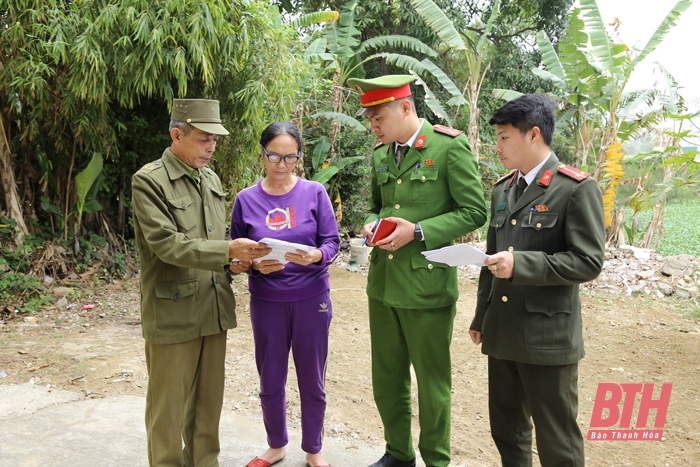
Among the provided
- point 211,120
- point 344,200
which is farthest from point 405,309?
point 344,200

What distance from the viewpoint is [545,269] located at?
193cm

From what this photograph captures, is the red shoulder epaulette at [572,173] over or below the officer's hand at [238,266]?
over

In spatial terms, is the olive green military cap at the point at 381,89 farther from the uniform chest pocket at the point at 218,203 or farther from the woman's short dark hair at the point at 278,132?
the uniform chest pocket at the point at 218,203

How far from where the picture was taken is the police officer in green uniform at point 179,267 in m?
2.23

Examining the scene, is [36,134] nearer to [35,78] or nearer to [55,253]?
[35,78]

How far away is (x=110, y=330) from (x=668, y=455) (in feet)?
15.1

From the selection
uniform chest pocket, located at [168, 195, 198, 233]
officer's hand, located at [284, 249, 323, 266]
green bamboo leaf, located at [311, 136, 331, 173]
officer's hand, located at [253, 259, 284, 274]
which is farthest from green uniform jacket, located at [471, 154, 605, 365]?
green bamboo leaf, located at [311, 136, 331, 173]

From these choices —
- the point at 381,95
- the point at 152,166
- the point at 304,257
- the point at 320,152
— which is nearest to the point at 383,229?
the point at 304,257

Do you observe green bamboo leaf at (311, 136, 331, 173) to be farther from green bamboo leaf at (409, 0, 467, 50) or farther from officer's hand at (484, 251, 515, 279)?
officer's hand at (484, 251, 515, 279)

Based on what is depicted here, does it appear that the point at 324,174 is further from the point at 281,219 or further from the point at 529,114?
the point at 529,114

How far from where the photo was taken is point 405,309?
250 cm

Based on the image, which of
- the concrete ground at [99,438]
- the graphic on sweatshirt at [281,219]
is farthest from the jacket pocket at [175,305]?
the concrete ground at [99,438]

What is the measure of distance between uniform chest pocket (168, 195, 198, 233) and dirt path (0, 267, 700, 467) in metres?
1.60

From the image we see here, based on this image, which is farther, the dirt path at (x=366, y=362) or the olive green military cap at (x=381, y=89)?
the dirt path at (x=366, y=362)
